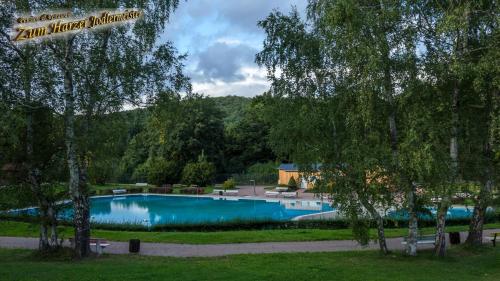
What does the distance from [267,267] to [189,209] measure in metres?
25.5

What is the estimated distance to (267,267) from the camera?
1194cm

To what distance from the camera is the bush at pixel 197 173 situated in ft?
168

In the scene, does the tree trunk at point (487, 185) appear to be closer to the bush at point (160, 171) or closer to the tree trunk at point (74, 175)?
the tree trunk at point (74, 175)

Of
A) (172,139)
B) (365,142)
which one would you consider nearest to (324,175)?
(365,142)

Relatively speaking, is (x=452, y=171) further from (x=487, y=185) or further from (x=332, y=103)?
(x=332, y=103)

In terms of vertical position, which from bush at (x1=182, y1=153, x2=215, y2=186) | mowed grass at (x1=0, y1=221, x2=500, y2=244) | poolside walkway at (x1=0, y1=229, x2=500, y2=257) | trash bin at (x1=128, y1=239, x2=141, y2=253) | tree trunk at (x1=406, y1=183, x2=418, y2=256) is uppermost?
bush at (x1=182, y1=153, x2=215, y2=186)

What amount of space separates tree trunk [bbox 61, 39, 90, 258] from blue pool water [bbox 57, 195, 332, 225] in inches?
631

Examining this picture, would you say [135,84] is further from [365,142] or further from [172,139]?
[172,139]

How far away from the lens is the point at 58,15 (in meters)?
12.6

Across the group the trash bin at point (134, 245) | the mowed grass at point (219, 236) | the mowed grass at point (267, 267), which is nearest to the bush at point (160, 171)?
the mowed grass at point (219, 236)

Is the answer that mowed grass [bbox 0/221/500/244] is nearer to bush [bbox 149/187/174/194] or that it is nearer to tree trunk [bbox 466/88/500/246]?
tree trunk [bbox 466/88/500/246]

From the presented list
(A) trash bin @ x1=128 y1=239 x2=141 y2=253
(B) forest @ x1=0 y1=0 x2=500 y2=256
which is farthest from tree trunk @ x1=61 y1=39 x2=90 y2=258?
(A) trash bin @ x1=128 y1=239 x2=141 y2=253

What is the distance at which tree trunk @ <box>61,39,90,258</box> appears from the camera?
13.1 metres

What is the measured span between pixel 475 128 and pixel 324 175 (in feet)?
15.9
